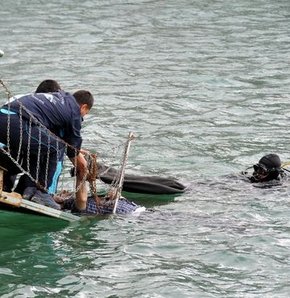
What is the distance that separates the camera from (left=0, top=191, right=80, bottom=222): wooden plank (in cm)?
1010

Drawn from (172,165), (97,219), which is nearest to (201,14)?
(172,165)

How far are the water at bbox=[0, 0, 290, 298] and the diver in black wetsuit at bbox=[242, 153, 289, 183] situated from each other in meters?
0.23

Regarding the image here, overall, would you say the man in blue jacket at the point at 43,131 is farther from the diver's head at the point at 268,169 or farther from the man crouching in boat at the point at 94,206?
the diver's head at the point at 268,169

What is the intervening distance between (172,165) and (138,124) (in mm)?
2435

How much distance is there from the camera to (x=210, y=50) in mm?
23047

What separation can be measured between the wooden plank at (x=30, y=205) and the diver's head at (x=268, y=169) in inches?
117

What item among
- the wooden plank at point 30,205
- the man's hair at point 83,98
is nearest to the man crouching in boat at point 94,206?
the wooden plank at point 30,205

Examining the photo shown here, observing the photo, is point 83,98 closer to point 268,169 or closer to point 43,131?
point 43,131

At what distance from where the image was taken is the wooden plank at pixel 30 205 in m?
10.1

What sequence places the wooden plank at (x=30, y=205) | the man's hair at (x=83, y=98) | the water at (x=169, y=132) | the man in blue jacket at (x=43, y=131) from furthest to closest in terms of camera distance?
the man's hair at (x=83, y=98), the man in blue jacket at (x=43, y=131), the wooden plank at (x=30, y=205), the water at (x=169, y=132)

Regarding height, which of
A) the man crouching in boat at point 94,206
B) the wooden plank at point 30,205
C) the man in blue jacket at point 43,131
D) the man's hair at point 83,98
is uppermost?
the man's hair at point 83,98

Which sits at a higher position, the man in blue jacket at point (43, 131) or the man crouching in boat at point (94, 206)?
the man in blue jacket at point (43, 131)

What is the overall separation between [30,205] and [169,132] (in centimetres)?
Result: 599

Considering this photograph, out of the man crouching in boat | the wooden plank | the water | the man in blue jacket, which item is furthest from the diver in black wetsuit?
the wooden plank
